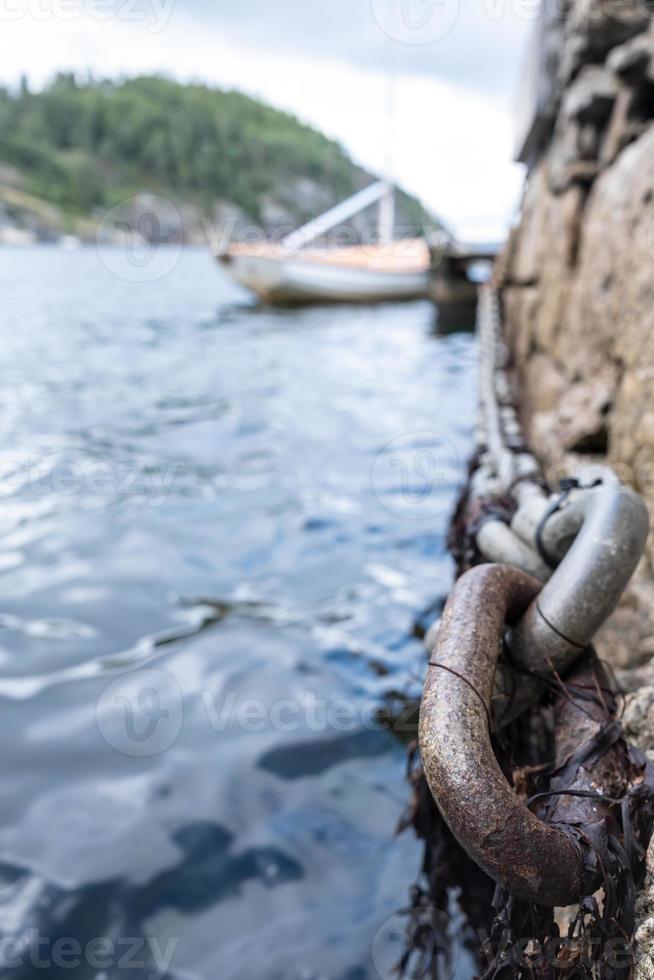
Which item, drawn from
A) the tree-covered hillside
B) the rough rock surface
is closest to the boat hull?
the rough rock surface

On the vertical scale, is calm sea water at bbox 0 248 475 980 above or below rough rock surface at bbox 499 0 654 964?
below

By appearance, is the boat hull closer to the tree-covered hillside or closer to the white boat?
the white boat

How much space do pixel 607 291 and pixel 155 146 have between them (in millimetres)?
89219

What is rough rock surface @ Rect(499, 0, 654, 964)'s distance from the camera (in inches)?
103

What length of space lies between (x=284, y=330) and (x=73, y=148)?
96.9 m

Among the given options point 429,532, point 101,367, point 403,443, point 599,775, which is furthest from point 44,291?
point 599,775

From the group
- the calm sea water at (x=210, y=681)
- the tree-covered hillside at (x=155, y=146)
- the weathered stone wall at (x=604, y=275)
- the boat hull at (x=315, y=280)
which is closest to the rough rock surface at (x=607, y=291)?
the weathered stone wall at (x=604, y=275)

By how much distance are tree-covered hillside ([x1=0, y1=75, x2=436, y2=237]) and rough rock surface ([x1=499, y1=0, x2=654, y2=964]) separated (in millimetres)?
70804

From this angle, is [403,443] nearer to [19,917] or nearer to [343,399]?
[343,399]

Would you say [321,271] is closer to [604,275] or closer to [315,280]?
[315,280]

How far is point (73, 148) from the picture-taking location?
333 feet

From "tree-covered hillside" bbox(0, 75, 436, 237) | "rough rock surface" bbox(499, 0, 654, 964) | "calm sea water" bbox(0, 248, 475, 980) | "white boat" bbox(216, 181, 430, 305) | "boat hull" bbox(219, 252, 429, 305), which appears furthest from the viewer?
"tree-covered hillside" bbox(0, 75, 436, 237)

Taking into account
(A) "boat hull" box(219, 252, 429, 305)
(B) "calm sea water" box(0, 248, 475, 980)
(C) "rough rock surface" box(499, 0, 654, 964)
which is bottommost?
(A) "boat hull" box(219, 252, 429, 305)

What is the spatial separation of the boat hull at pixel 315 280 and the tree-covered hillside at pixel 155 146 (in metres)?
51.7
